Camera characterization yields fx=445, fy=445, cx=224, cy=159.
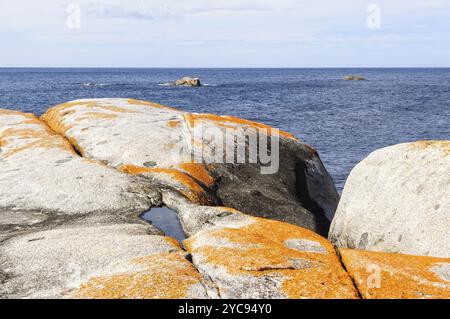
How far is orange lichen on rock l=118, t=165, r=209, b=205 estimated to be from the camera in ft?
63.2

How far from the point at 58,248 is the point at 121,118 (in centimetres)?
1778

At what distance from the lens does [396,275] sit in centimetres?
1051

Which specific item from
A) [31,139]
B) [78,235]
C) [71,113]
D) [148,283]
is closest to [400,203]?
[148,283]

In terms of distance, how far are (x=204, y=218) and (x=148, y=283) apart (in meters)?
6.15

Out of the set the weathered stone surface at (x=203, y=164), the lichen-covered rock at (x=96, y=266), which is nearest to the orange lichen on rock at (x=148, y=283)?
the lichen-covered rock at (x=96, y=266)

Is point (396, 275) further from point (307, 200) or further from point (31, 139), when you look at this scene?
point (31, 139)

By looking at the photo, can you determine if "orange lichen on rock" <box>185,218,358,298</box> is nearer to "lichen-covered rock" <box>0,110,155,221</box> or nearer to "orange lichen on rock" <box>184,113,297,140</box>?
"lichen-covered rock" <box>0,110,155,221</box>

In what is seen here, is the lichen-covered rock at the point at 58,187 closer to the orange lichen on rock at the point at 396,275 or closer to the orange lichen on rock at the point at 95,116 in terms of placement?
the orange lichen on rock at the point at 95,116

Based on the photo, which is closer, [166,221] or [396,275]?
[396,275]

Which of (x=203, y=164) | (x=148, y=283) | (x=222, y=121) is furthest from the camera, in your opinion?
(x=222, y=121)

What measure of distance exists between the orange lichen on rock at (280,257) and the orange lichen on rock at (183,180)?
5046 millimetres

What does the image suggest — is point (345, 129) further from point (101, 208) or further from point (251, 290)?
point (251, 290)

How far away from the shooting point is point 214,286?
1038 cm

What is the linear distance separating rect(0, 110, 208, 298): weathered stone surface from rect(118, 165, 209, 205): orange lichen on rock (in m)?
1.06
